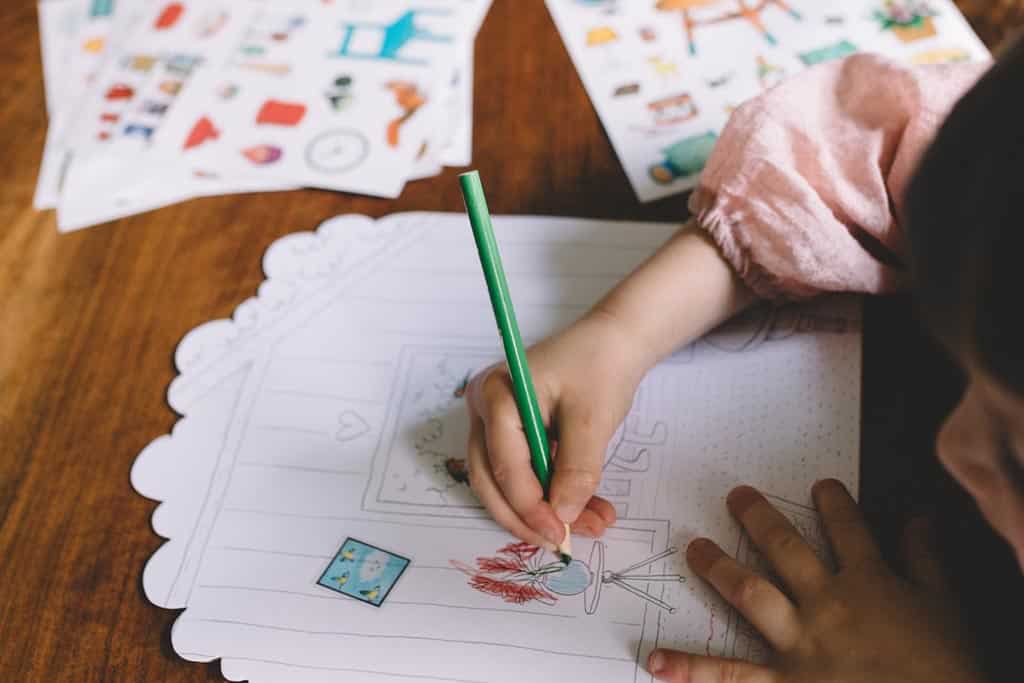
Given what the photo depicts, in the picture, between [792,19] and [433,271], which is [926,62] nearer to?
[792,19]

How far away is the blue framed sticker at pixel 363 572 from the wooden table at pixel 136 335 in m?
0.07

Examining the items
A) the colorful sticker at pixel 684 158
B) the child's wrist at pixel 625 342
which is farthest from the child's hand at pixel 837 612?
the colorful sticker at pixel 684 158

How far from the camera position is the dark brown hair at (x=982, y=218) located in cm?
31

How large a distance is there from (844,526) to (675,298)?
0.55 feet

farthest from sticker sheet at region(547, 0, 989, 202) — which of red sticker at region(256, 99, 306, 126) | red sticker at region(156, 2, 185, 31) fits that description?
red sticker at region(156, 2, 185, 31)

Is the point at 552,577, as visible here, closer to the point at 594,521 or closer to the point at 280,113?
the point at 594,521

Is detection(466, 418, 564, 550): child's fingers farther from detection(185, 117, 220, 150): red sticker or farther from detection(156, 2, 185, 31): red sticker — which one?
detection(156, 2, 185, 31): red sticker

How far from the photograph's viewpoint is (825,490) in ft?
1.75

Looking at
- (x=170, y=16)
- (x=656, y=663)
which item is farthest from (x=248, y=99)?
(x=656, y=663)

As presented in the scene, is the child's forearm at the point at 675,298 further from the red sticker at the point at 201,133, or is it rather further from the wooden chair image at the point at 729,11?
the red sticker at the point at 201,133

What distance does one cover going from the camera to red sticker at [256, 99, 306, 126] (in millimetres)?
792

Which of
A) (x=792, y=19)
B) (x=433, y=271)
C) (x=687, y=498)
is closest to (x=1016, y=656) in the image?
(x=687, y=498)

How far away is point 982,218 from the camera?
32cm

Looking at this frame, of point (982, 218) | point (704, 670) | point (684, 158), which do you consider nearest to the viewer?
point (982, 218)
